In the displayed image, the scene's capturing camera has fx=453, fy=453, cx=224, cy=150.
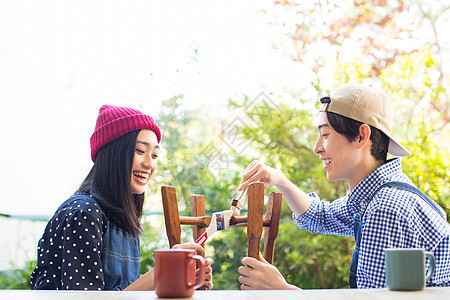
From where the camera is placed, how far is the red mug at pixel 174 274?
3.05 ft

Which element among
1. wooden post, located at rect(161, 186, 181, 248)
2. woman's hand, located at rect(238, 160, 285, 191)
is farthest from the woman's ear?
wooden post, located at rect(161, 186, 181, 248)

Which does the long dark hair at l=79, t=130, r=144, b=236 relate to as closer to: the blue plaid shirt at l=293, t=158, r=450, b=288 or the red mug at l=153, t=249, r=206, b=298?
the red mug at l=153, t=249, r=206, b=298

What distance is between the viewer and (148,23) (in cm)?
353

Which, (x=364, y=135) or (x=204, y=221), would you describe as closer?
(x=204, y=221)

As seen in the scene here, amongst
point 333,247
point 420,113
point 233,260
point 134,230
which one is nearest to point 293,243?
point 333,247

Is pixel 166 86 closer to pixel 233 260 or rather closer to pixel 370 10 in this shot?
pixel 233 260

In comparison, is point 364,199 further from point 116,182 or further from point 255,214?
point 116,182

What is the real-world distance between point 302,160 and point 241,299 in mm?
2224

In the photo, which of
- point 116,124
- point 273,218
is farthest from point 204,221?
point 116,124

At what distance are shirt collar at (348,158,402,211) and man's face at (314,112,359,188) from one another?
0.25 ft

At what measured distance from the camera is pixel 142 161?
1769 millimetres

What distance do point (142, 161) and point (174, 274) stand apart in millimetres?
890

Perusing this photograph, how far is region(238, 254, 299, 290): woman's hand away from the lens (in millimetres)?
1384

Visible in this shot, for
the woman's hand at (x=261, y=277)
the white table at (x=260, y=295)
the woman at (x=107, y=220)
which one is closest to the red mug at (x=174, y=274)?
the white table at (x=260, y=295)
